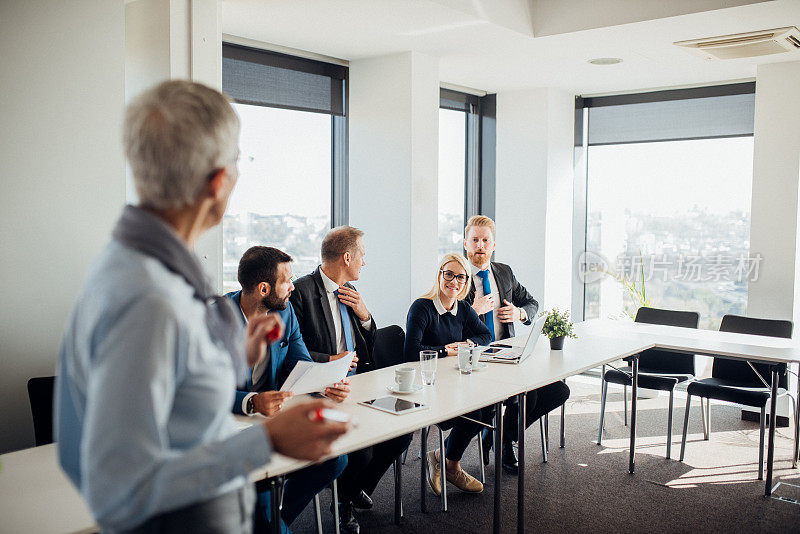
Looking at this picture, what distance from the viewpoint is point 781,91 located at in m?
5.33

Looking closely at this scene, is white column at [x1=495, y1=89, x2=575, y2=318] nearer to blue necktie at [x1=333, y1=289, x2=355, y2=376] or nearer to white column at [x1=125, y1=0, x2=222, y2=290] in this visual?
blue necktie at [x1=333, y1=289, x2=355, y2=376]

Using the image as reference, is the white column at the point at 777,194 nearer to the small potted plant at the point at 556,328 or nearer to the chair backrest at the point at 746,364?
the chair backrest at the point at 746,364

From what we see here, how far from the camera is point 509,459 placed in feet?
14.1

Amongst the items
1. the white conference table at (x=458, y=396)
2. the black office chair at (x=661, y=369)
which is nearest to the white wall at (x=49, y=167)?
the white conference table at (x=458, y=396)

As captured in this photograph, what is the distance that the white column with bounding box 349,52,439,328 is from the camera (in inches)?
199

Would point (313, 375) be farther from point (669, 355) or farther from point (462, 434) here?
point (669, 355)

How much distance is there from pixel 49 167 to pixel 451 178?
4.20 m

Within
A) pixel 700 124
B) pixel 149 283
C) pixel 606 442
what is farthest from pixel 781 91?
pixel 149 283

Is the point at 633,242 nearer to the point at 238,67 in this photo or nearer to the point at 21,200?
the point at 238,67

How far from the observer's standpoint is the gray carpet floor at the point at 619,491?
3488 mm

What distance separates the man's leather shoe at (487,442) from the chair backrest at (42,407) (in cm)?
262

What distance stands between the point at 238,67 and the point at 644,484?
148 inches

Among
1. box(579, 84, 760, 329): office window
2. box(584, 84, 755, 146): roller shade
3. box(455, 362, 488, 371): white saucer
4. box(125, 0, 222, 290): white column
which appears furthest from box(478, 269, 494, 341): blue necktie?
box(584, 84, 755, 146): roller shade

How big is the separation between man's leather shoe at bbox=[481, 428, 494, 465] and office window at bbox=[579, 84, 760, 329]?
2.84 meters
